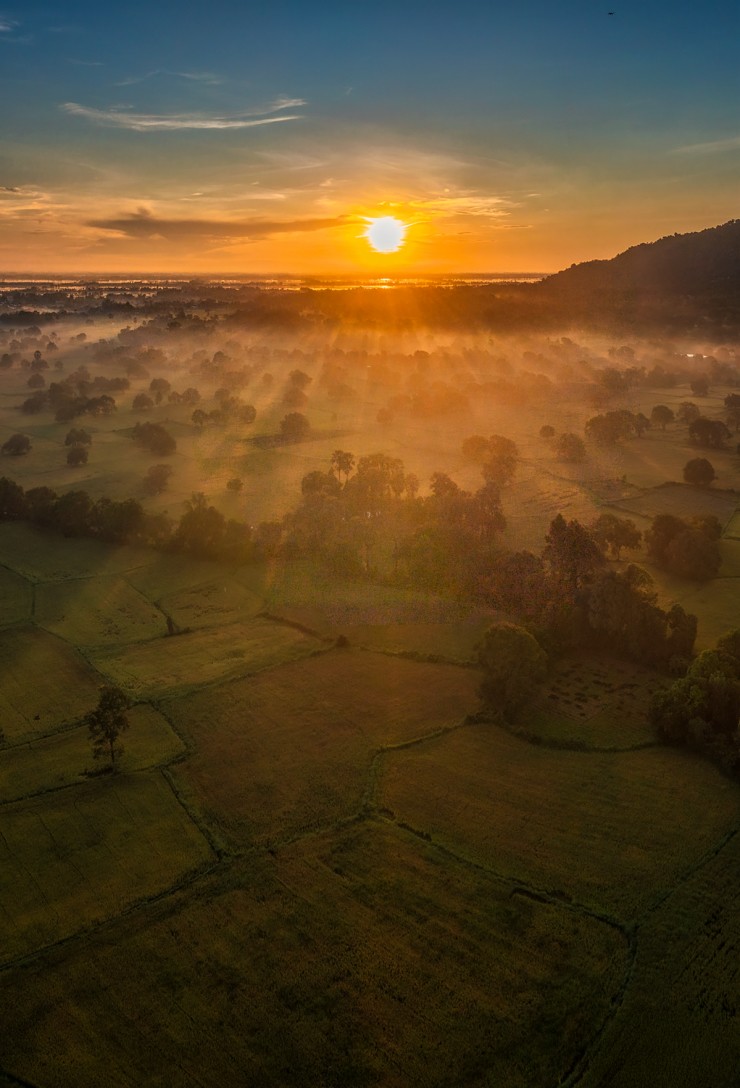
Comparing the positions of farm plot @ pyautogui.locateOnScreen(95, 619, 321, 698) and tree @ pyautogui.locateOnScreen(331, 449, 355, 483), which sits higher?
tree @ pyautogui.locateOnScreen(331, 449, 355, 483)

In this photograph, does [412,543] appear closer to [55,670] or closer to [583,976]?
[55,670]

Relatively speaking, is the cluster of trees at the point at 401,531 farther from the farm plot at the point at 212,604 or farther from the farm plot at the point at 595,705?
the farm plot at the point at 595,705

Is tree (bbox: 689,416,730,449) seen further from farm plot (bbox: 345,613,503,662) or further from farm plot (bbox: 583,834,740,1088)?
farm plot (bbox: 583,834,740,1088)

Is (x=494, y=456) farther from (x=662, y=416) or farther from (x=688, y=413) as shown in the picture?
(x=688, y=413)

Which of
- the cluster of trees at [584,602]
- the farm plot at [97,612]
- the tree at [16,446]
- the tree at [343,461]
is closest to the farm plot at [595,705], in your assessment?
the cluster of trees at [584,602]

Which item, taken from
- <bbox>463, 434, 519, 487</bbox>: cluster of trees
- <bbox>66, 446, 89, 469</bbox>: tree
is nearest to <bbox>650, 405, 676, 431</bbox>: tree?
<bbox>463, 434, 519, 487</bbox>: cluster of trees

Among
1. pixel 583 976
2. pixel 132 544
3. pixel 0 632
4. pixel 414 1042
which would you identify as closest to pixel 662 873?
pixel 583 976
